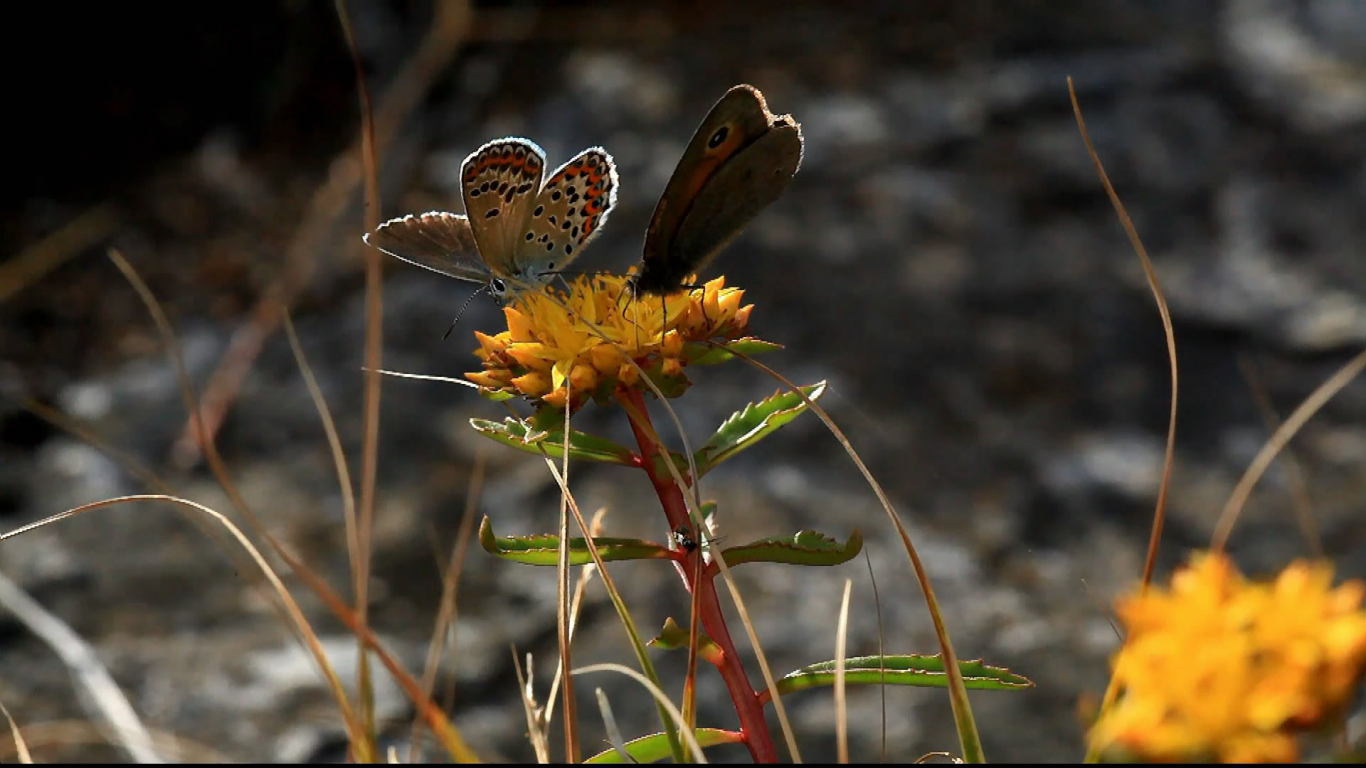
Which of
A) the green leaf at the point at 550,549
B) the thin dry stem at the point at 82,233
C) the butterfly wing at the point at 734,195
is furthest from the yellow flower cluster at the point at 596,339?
the thin dry stem at the point at 82,233

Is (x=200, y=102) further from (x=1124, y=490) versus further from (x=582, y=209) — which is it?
(x=582, y=209)

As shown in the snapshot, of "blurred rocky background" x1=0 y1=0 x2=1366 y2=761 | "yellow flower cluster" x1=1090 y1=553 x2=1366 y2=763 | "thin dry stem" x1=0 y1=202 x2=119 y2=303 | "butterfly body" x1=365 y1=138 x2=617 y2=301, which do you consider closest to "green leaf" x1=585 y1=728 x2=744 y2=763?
"yellow flower cluster" x1=1090 y1=553 x2=1366 y2=763

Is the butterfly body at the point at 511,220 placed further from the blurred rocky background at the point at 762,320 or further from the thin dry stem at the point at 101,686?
the blurred rocky background at the point at 762,320

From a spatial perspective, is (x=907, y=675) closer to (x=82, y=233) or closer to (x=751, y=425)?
(x=751, y=425)

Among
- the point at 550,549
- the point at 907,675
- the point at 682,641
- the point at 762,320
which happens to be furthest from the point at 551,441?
the point at 762,320

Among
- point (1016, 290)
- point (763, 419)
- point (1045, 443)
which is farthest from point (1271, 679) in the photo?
point (1016, 290)

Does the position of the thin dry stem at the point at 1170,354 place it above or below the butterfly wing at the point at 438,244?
below
